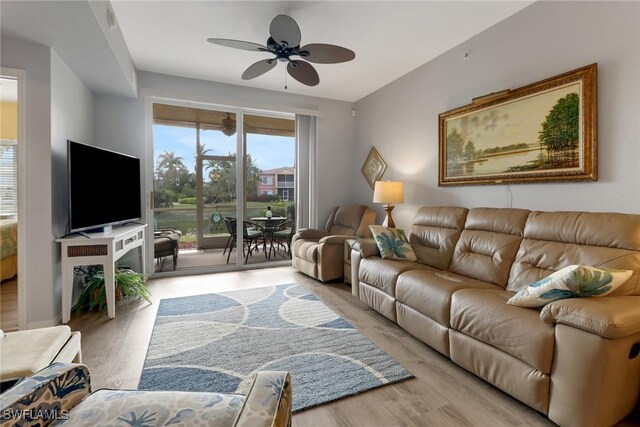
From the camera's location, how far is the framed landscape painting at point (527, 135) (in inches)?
85.0

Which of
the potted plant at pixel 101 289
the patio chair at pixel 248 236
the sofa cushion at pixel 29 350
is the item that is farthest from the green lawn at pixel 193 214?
the sofa cushion at pixel 29 350

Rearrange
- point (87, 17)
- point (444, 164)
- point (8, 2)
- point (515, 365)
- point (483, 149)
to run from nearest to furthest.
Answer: point (515, 365)
point (8, 2)
point (87, 17)
point (483, 149)
point (444, 164)

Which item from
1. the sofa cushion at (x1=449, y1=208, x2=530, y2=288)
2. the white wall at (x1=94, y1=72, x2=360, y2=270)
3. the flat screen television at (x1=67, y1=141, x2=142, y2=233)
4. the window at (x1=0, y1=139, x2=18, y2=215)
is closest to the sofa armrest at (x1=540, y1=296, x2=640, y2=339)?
the sofa cushion at (x1=449, y1=208, x2=530, y2=288)

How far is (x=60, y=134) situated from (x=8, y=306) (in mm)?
1791

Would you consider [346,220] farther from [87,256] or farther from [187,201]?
[87,256]

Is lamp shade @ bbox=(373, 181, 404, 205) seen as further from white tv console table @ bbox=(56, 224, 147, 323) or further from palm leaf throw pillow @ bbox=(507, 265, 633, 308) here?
white tv console table @ bbox=(56, 224, 147, 323)

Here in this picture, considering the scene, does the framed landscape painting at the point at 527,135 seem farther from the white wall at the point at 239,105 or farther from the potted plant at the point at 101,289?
the potted plant at the point at 101,289

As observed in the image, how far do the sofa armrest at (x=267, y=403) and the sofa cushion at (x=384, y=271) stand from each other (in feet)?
5.74

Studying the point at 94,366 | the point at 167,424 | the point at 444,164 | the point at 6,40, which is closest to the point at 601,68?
the point at 444,164

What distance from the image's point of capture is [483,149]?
2924 mm

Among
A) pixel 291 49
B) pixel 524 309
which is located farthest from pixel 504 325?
pixel 291 49

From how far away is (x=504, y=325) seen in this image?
62.2 inches

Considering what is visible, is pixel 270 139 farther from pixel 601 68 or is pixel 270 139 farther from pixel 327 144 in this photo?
pixel 601 68

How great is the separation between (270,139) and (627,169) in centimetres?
410
